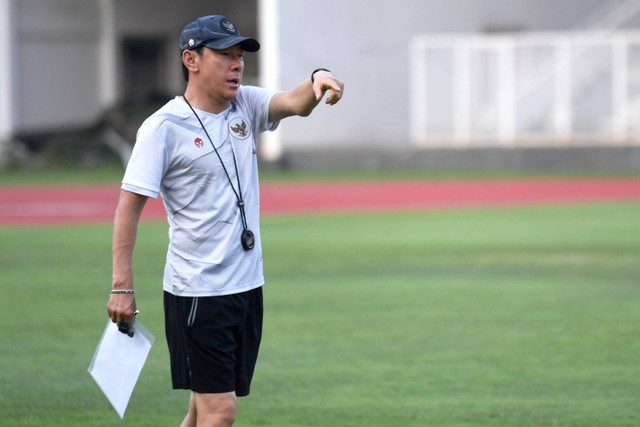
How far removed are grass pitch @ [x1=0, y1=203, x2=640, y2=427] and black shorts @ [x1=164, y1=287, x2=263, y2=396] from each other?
1577mm

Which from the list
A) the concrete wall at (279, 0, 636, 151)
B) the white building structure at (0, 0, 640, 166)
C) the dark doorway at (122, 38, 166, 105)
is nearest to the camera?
the white building structure at (0, 0, 640, 166)

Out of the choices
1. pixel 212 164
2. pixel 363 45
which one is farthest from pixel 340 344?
pixel 363 45

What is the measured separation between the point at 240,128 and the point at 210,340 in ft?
3.12

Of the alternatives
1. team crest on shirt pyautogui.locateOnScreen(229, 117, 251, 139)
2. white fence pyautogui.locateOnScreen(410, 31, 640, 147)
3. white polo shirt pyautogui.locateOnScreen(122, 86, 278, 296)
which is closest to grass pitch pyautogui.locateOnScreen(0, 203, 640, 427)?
white polo shirt pyautogui.locateOnScreen(122, 86, 278, 296)

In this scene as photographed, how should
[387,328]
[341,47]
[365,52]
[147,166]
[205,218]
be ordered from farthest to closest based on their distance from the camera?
1. [365,52]
2. [341,47]
3. [387,328]
4. [205,218]
5. [147,166]

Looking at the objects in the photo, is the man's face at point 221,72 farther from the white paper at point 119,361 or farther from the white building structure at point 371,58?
the white building structure at point 371,58

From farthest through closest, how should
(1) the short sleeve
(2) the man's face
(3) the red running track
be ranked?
(3) the red running track
(2) the man's face
(1) the short sleeve

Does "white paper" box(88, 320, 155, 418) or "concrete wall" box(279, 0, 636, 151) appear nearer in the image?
"white paper" box(88, 320, 155, 418)

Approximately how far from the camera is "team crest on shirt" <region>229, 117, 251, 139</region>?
18.1 ft

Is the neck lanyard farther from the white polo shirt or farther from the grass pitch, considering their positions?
the grass pitch

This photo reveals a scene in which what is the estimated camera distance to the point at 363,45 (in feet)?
108

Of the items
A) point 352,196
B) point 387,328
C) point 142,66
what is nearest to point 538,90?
point 352,196

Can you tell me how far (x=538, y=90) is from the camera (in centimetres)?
3084

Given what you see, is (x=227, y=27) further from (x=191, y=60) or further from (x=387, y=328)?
(x=387, y=328)
